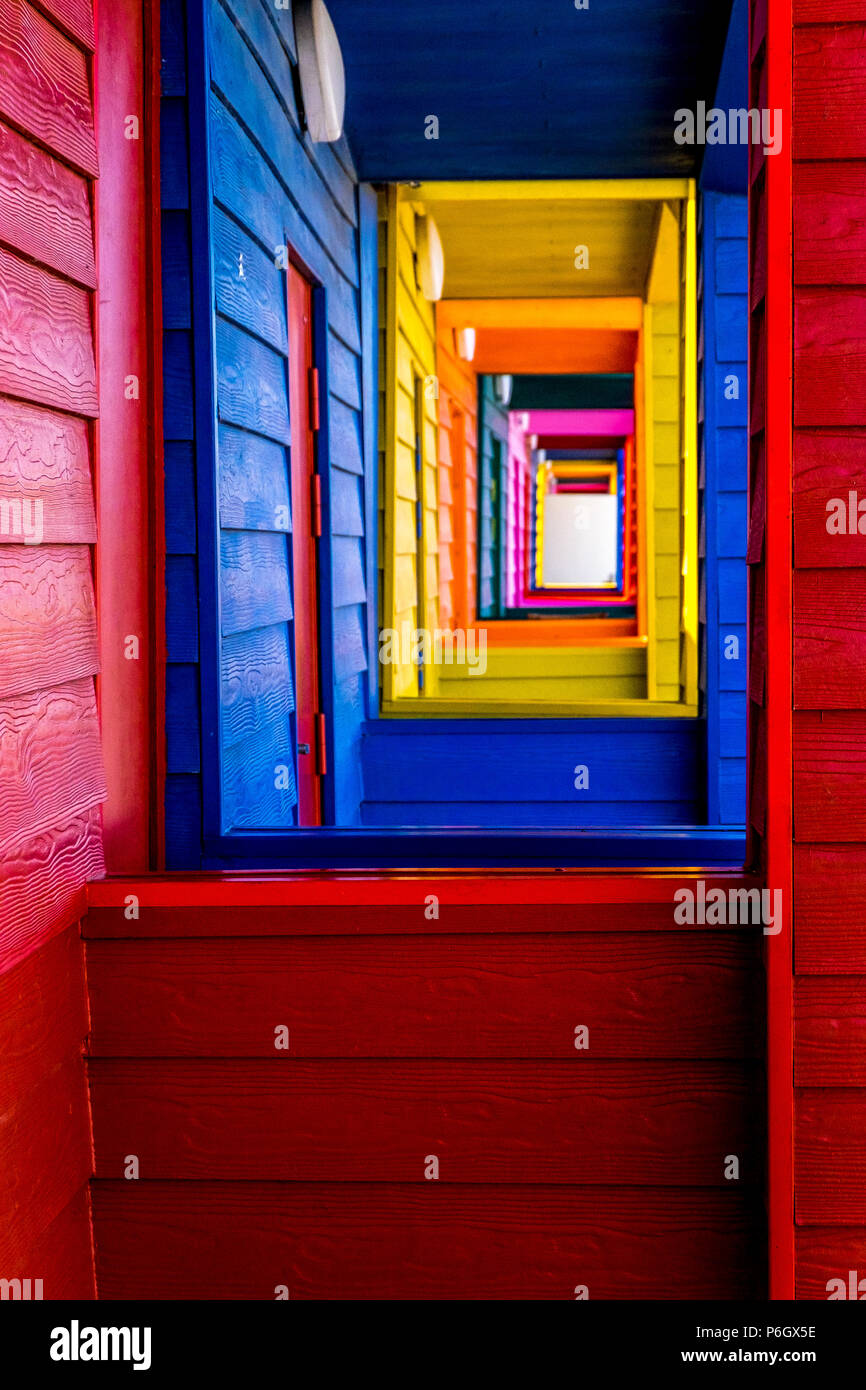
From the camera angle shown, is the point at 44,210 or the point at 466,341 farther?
the point at 466,341

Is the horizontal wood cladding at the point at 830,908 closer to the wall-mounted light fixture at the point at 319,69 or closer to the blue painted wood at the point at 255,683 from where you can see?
the blue painted wood at the point at 255,683

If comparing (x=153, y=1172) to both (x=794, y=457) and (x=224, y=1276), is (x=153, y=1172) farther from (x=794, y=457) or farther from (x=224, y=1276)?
(x=794, y=457)

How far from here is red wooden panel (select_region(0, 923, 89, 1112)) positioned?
5.01ft

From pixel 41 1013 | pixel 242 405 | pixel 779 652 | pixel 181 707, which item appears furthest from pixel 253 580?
pixel 779 652

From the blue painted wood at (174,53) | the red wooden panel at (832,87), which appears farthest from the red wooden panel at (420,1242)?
the blue painted wood at (174,53)

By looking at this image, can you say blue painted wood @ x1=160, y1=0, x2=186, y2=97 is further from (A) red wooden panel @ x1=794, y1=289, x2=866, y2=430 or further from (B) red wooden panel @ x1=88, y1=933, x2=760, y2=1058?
(B) red wooden panel @ x1=88, y1=933, x2=760, y2=1058

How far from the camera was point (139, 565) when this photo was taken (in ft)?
6.63

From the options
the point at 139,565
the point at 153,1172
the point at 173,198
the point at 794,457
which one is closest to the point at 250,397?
the point at 173,198

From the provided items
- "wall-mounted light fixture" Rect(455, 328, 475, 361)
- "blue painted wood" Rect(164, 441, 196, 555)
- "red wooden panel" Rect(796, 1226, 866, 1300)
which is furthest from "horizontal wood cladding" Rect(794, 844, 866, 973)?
"wall-mounted light fixture" Rect(455, 328, 475, 361)

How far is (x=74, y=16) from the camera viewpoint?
1700 millimetres

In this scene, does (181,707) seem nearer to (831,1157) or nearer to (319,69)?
(831,1157)

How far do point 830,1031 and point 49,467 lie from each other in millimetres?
1308

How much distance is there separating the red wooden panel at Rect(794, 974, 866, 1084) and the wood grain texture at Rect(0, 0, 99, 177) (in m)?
1.52

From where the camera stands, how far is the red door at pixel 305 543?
309cm
